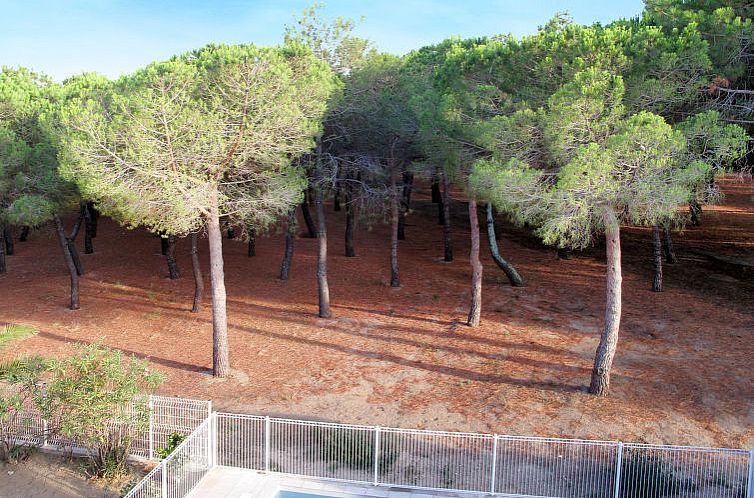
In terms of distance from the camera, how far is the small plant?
12.0m

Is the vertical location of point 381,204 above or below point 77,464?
above

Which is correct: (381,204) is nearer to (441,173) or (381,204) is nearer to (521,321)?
(441,173)

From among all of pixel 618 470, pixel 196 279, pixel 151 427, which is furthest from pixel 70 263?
pixel 618 470

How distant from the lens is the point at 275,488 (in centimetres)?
1155

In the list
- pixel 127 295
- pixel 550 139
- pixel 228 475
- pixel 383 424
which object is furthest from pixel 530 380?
pixel 127 295

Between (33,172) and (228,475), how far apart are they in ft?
44.4

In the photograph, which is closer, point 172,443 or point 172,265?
point 172,443

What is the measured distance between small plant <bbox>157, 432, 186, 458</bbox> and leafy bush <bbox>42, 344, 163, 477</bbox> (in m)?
0.60

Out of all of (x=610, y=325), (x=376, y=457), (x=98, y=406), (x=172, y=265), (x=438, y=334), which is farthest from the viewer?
(x=172, y=265)

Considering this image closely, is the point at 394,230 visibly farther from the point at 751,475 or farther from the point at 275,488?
the point at 751,475

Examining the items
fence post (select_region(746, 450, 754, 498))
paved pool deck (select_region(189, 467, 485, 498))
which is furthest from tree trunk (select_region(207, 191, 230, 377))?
fence post (select_region(746, 450, 754, 498))

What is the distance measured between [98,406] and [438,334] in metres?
11.3

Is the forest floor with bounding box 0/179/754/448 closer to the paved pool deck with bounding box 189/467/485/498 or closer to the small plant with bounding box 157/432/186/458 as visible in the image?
the paved pool deck with bounding box 189/467/485/498

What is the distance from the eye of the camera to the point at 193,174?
53.4 feet
